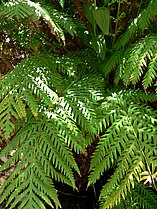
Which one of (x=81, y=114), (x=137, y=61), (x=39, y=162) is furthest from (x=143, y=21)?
(x=39, y=162)

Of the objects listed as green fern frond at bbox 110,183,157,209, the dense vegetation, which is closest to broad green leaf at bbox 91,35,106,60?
the dense vegetation

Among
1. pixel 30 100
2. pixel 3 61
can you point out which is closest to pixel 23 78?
pixel 30 100

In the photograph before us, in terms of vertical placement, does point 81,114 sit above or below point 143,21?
below

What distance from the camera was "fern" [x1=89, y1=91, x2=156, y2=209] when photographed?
96 centimetres

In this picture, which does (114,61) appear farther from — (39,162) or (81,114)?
(39,162)

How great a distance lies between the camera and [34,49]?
1428mm

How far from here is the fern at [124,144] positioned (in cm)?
96

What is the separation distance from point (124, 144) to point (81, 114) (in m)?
0.17

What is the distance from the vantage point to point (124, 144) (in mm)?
990

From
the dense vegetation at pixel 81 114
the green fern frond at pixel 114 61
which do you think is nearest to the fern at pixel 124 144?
the dense vegetation at pixel 81 114

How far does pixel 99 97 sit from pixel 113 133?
0.48ft

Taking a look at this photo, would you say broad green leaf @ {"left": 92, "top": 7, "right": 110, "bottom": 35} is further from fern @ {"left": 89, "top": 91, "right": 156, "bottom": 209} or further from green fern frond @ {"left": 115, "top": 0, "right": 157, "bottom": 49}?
fern @ {"left": 89, "top": 91, "right": 156, "bottom": 209}

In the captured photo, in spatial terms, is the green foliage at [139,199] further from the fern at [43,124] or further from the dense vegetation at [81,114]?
the fern at [43,124]

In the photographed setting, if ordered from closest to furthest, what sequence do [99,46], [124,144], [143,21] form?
[124,144]
[143,21]
[99,46]
